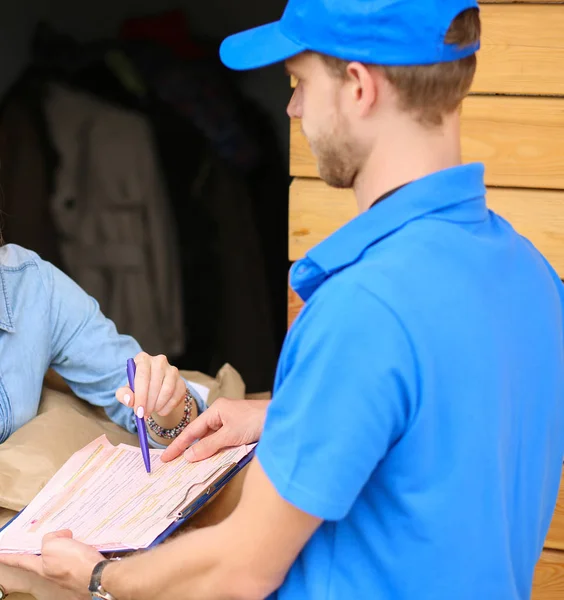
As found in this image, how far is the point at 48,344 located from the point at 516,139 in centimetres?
120

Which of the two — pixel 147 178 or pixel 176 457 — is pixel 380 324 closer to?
pixel 176 457

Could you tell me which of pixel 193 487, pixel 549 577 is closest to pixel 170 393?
pixel 193 487

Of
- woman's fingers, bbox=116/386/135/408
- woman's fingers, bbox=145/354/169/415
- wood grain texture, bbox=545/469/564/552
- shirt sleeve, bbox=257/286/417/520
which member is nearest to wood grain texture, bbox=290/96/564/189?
wood grain texture, bbox=545/469/564/552

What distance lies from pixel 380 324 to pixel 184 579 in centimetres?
41

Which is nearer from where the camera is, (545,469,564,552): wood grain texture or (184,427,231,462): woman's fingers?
(184,427,231,462): woman's fingers

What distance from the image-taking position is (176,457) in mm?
1486

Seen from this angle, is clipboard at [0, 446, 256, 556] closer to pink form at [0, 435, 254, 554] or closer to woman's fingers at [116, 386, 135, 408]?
pink form at [0, 435, 254, 554]

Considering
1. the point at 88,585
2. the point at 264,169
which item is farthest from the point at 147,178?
the point at 88,585

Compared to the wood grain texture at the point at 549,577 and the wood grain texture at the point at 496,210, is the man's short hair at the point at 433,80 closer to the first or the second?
the wood grain texture at the point at 496,210

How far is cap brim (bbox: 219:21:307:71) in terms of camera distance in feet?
3.31

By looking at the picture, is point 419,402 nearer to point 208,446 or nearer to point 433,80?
point 433,80

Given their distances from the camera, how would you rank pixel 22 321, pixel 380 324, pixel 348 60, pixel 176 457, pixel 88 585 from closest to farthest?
pixel 380 324
pixel 348 60
pixel 88 585
pixel 176 457
pixel 22 321

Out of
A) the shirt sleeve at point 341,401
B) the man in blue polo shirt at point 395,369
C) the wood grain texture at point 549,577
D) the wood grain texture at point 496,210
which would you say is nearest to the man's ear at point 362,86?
the man in blue polo shirt at point 395,369

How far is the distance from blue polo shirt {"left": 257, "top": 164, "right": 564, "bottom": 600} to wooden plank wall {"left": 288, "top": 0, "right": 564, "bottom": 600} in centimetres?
102
